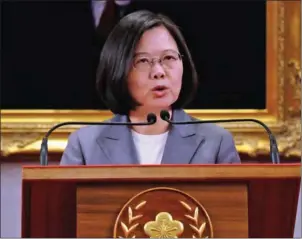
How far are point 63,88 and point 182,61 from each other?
755mm

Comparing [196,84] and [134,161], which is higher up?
[196,84]

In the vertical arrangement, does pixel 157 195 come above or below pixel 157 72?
below

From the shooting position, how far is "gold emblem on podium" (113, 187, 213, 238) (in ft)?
5.91

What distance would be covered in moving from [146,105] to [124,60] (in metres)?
0.19

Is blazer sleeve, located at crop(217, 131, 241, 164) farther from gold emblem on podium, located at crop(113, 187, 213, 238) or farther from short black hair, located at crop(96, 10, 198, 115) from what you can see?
gold emblem on podium, located at crop(113, 187, 213, 238)

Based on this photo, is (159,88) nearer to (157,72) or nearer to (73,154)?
(157,72)

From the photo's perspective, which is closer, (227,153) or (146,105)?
(227,153)

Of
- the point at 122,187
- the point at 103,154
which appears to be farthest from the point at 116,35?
the point at 122,187

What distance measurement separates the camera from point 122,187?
5.98 ft

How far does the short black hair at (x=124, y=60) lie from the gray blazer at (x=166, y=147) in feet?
0.43

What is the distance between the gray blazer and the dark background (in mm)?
623

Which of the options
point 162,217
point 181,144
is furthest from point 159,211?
point 181,144

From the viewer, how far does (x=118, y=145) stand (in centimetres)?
257

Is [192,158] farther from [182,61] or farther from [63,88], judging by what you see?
[63,88]
